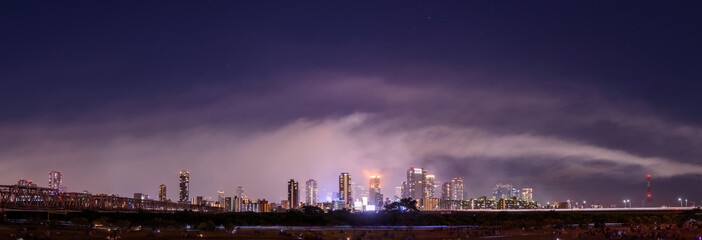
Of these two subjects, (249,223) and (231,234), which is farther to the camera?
(249,223)

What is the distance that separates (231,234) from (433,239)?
3229cm

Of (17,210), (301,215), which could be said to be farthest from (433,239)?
(17,210)

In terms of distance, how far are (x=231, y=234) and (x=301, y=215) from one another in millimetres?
41837

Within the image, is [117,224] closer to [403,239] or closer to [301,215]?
[301,215]

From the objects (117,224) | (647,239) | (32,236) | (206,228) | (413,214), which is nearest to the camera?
(32,236)

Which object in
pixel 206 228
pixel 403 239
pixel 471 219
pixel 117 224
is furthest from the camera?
pixel 471 219

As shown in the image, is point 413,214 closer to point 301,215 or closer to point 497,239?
A: point 301,215

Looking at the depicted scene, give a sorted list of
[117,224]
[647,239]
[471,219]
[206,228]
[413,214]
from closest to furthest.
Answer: [647,239]
[206,228]
[117,224]
[471,219]
[413,214]

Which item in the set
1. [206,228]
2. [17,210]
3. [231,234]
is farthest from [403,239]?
[17,210]

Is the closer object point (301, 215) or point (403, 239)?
point (403, 239)

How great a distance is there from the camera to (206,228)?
10100 centimetres

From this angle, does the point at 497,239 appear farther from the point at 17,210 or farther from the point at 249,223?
the point at 17,210

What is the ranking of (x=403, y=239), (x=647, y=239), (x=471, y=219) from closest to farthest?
(x=403, y=239) → (x=647, y=239) → (x=471, y=219)

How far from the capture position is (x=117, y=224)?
4446 inches
